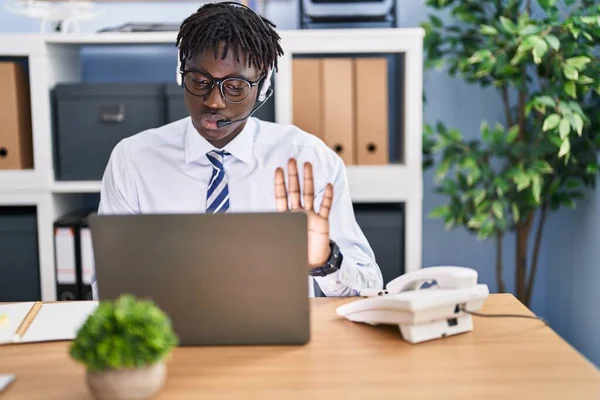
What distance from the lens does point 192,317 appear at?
3.45ft

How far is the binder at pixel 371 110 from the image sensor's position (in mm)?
2293

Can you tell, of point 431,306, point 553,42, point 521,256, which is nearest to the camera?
point 431,306

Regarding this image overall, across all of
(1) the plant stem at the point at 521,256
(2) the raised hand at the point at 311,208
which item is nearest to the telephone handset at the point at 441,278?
(2) the raised hand at the point at 311,208

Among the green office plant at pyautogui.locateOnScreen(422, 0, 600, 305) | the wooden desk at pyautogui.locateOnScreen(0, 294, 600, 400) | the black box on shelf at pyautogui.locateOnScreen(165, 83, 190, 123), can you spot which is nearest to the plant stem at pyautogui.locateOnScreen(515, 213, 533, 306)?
the green office plant at pyautogui.locateOnScreen(422, 0, 600, 305)

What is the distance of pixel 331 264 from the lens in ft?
4.42

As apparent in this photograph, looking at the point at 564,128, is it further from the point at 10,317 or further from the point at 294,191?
the point at 10,317

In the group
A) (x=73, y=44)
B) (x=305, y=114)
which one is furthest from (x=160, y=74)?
(x=305, y=114)

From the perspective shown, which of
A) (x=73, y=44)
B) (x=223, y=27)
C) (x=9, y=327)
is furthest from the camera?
(x=73, y=44)

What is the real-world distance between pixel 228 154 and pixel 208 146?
0.05m

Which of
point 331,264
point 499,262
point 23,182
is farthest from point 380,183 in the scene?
point 23,182

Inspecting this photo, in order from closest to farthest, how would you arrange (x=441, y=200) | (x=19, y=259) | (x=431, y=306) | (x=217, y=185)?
(x=431, y=306)
(x=217, y=185)
(x=19, y=259)
(x=441, y=200)

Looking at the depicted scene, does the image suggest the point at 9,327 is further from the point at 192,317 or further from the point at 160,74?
the point at 160,74

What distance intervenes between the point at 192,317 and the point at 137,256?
0.12m

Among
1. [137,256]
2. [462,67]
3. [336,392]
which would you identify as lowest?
[336,392]
